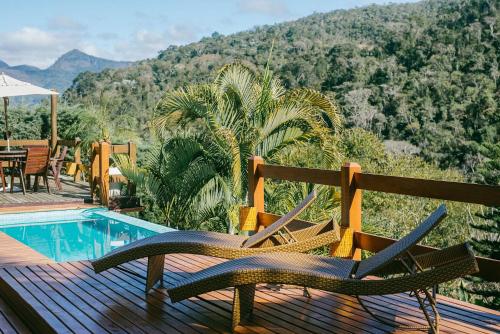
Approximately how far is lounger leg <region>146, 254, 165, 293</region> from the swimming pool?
3.68m

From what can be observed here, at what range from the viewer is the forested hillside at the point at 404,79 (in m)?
35.6

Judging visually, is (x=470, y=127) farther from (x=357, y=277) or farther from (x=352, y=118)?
(x=357, y=277)

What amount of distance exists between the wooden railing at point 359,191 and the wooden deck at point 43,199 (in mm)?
5100

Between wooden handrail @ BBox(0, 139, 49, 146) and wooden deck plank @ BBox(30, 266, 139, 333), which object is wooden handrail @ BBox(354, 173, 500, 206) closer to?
wooden deck plank @ BBox(30, 266, 139, 333)

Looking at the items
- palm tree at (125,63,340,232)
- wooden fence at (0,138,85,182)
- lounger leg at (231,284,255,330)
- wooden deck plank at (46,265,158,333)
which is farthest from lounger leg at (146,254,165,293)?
wooden fence at (0,138,85,182)

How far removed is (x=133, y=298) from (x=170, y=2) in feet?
142

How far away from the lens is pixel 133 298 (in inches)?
149

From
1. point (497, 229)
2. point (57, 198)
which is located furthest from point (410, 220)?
point (57, 198)

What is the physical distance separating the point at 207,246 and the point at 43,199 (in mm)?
6945

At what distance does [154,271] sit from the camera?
3938 mm

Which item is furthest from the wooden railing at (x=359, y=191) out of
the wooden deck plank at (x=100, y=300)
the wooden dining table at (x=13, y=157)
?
the wooden dining table at (x=13, y=157)

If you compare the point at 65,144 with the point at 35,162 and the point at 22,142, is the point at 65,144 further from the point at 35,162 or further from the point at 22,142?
the point at 35,162

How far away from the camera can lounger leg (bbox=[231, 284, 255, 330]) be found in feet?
10.4

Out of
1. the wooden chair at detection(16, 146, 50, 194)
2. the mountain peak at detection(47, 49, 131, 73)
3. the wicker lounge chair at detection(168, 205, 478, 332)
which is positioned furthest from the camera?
the mountain peak at detection(47, 49, 131, 73)
